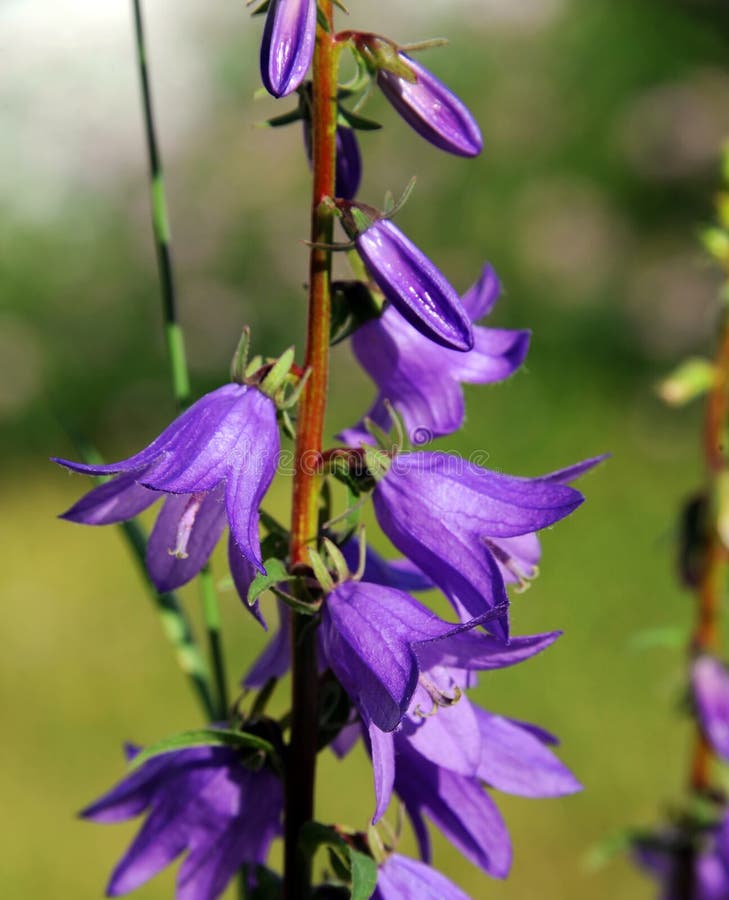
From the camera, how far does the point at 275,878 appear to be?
3.68 feet

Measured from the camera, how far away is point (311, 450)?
1.06m

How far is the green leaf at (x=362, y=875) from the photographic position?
3.15ft

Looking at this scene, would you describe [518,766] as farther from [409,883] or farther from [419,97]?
[419,97]

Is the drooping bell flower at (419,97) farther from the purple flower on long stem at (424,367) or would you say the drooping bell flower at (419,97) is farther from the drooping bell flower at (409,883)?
the drooping bell flower at (409,883)

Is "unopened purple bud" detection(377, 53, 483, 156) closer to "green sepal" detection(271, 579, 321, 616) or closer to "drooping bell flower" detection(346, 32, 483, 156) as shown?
"drooping bell flower" detection(346, 32, 483, 156)

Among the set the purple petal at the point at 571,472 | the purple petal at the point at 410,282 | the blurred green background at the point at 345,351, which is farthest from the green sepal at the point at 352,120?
the blurred green background at the point at 345,351

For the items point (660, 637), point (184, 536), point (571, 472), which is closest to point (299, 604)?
point (184, 536)

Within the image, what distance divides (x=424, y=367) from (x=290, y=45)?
36cm

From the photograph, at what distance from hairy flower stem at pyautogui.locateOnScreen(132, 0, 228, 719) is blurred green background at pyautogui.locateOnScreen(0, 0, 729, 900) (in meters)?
2.32

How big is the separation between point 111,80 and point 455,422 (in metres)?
5.85

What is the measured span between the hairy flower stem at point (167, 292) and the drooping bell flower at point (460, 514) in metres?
0.25

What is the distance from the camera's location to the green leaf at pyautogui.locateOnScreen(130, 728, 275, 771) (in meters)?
1.04

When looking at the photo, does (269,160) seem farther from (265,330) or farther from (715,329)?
(715,329)

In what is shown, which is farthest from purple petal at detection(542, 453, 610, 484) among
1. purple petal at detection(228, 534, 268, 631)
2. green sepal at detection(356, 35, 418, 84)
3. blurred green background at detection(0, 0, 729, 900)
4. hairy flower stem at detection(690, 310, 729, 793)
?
blurred green background at detection(0, 0, 729, 900)
